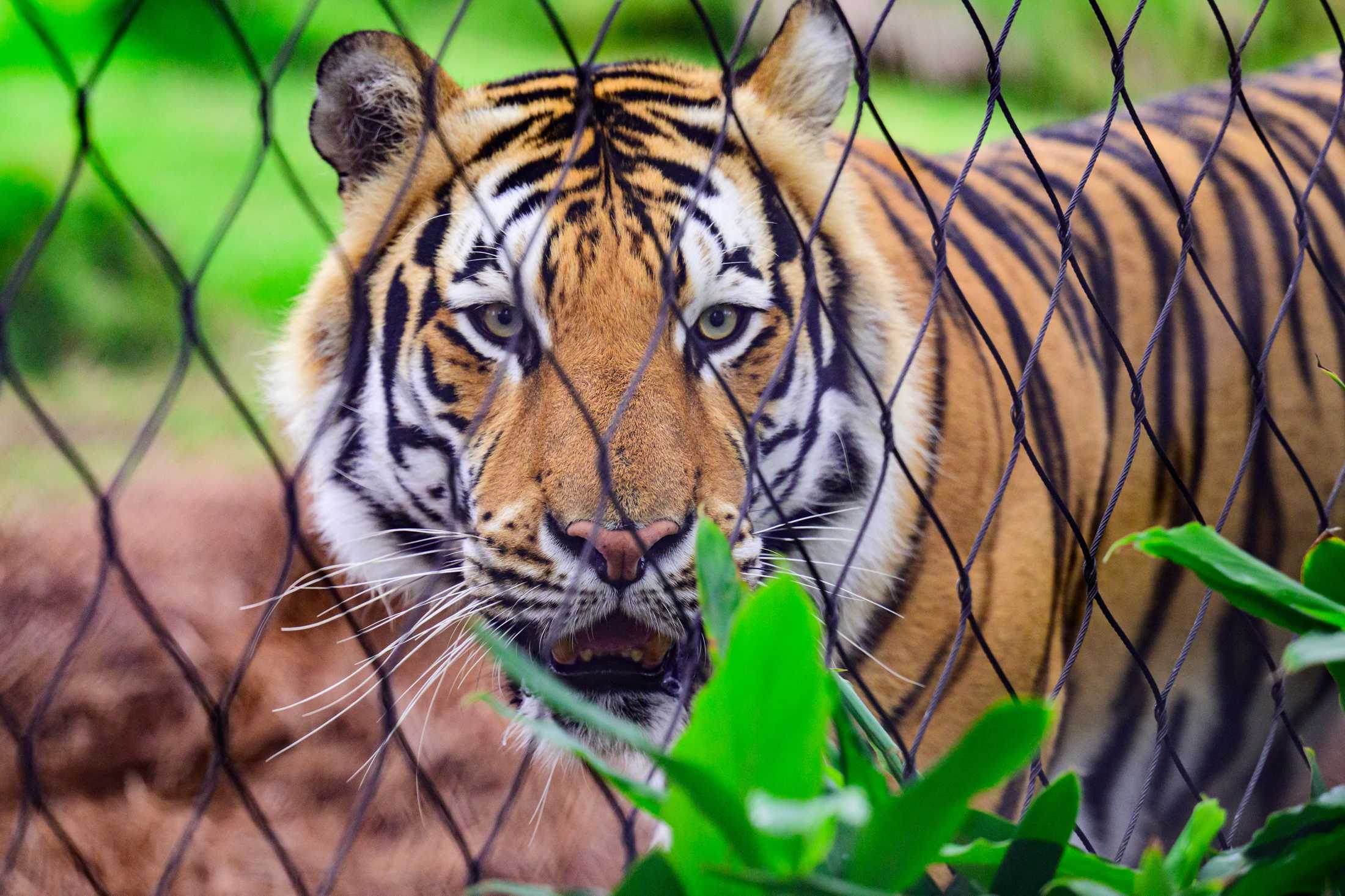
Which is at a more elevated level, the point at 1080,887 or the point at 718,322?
the point at 718,322

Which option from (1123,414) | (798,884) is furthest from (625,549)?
(1123,414)

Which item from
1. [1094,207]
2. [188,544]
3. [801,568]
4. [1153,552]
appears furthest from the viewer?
[188,544]

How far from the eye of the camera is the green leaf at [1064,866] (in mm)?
665

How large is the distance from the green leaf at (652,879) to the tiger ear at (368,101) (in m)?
0.75

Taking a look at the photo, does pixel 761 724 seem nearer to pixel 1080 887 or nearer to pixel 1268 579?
pixel 1080 887

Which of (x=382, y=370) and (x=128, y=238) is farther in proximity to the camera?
(x=128, y=238)

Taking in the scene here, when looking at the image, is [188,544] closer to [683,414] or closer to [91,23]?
[683,414]

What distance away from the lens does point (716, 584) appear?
0.66 meters

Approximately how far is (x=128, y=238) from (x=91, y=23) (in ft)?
3.33

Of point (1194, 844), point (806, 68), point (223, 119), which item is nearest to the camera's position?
point (1194, 844)

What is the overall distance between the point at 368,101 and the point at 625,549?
1.77 ft

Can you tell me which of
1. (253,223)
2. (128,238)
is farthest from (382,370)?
(253,223)

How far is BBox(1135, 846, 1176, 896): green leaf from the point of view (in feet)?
2.06

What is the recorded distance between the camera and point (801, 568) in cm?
123
